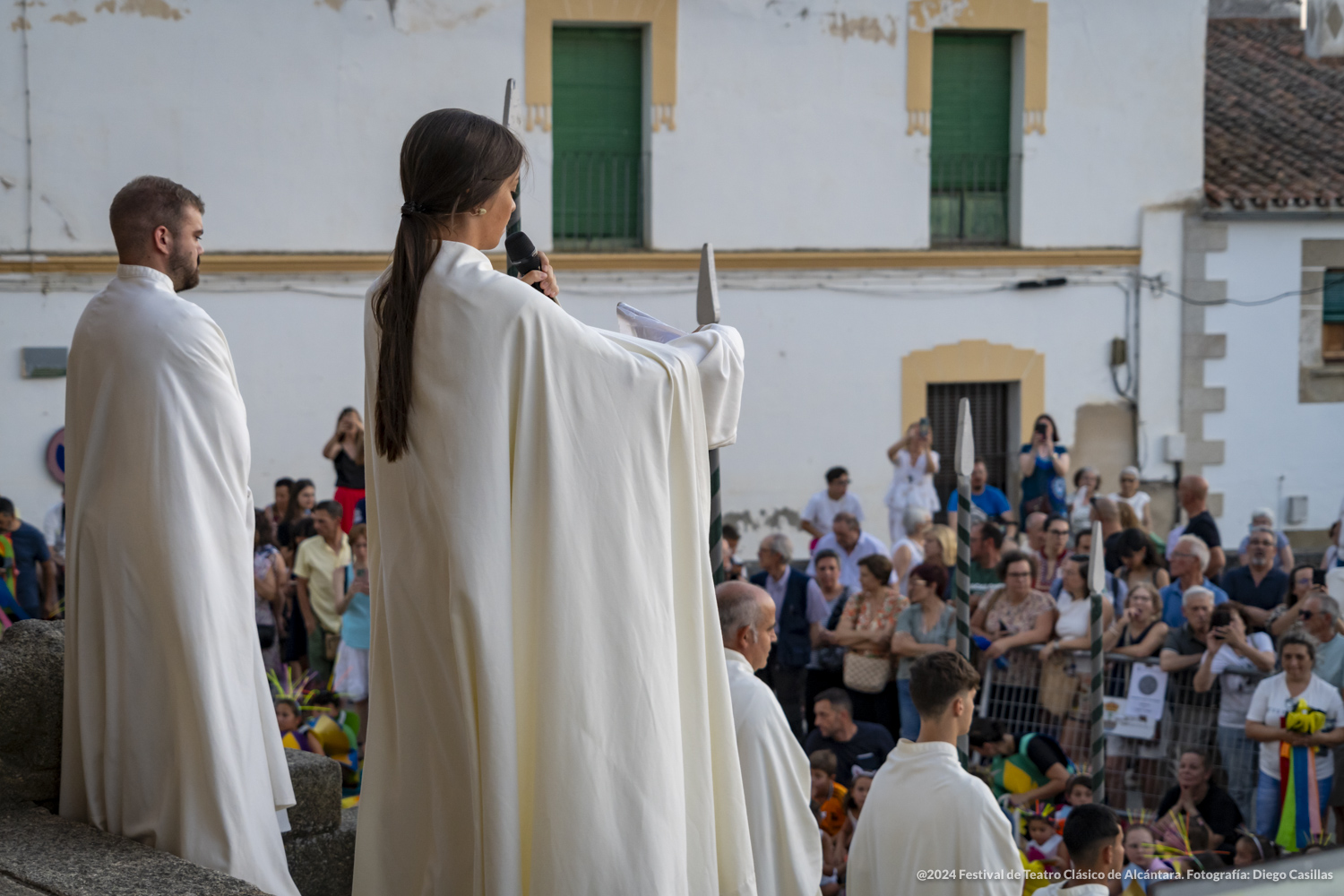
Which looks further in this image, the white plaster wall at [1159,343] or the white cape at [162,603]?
the white plaster wall at [1159,343]

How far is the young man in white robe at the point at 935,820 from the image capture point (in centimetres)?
394

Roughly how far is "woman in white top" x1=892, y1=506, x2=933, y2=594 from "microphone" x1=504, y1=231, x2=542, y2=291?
7281 mm

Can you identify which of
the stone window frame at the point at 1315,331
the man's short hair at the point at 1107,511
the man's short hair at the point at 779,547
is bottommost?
the man's short hair at the point at 779,547

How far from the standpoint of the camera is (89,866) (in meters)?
3.01

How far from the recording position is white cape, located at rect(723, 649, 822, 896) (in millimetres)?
3328

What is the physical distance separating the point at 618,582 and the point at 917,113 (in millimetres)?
14588

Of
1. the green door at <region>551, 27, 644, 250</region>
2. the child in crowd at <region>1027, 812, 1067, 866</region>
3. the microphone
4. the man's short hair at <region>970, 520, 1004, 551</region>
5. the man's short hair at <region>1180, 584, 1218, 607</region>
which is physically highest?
the green door at <region>551, 27, 644, 250</region>

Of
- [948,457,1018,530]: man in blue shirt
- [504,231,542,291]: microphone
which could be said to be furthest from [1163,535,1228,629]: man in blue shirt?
[504,231,542,291]: microphone

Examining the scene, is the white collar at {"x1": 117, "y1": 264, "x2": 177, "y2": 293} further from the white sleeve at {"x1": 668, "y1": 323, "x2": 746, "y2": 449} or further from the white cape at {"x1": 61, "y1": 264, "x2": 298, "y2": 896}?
the white sleeve at {"x1": 668, "y1": 323, "x2": 746, "y2": 449}

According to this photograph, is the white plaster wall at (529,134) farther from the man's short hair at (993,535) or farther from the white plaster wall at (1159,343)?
the man's short hair at (993,535)

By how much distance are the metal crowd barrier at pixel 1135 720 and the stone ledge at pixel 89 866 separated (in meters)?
5.07

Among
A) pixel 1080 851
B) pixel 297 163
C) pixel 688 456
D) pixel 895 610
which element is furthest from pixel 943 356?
pixel 688 456

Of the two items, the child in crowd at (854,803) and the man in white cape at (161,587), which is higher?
the man in white cape at (161,587)

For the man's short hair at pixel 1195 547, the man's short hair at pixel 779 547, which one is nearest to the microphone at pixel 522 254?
the man's short hair at pixel 1195 547
